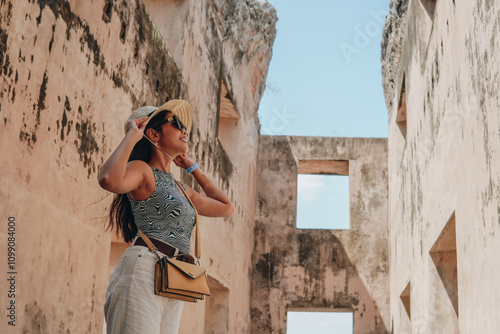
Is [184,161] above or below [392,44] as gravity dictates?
below

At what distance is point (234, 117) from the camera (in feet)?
35.4

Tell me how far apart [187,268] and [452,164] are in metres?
3.74

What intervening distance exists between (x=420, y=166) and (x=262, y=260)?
5.69 metres

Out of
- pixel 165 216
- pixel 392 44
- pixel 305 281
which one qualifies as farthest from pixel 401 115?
pixel 165 216

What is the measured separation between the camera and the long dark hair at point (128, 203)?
256cm

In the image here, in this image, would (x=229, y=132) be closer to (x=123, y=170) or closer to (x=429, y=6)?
(x=429, y=6)

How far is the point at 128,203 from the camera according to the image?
8.41ft

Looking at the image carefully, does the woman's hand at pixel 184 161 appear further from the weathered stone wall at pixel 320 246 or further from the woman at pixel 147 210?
the weathered stone wall at pixel 320 246

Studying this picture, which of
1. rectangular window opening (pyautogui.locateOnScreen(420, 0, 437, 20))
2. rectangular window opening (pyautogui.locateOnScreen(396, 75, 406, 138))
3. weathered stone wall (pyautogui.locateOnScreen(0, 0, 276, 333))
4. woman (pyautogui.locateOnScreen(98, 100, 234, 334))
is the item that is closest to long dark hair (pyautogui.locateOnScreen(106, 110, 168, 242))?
woman (pyautogui.locateOnScreen(98, 100, 234, 334))

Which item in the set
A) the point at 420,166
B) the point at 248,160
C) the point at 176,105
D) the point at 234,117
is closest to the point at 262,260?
the point at 248,160

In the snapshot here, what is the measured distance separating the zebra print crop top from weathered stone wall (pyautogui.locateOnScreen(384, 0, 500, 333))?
2.15 metres

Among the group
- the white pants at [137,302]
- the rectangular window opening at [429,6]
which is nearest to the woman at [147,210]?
the white pants at [137,302]

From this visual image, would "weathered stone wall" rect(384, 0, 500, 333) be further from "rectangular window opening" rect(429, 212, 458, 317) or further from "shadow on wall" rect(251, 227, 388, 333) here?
"shadow on wall" rect(251, 227, 388, 333)

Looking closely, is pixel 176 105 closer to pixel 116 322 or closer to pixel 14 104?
pixel 116 322
